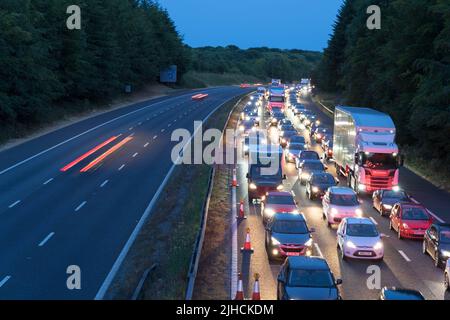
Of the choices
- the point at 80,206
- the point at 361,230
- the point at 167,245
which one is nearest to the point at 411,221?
the point at 361,230

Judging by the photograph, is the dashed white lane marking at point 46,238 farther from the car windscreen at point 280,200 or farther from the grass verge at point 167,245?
the car windscreen at point 280,200

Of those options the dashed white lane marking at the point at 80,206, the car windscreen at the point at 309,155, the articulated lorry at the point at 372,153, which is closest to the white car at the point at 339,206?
the articulated lorry at the point at 372,153

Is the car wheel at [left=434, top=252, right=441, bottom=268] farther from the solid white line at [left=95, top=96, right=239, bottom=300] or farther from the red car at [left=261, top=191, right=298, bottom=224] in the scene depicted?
the solid white line at [left=95, top=96, right=239, bottom=300]

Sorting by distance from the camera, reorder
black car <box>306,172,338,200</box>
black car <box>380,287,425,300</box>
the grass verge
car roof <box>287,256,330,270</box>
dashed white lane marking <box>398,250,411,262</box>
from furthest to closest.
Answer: black car <box>306,172,338,200</box> < dashed white lane marking <box>398,250,411,262</box> < the grass verge < car roof <box>287,256,330,270</box> < black car <box>380,287,425,300</box>

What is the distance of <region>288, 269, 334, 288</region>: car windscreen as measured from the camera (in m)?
16.5

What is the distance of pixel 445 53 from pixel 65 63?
41937 mm

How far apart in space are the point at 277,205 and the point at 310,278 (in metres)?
11.4

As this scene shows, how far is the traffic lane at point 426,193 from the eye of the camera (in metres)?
32.4

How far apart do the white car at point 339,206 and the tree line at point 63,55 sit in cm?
3014

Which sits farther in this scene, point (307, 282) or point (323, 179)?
point (323, 179)

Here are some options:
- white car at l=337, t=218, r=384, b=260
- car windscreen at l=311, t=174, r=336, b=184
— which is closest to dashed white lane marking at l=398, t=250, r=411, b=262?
white car at l=337, t=218, r=384, b=260

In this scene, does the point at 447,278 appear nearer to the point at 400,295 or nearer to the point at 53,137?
the point at 400,295

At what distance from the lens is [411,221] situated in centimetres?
2612
